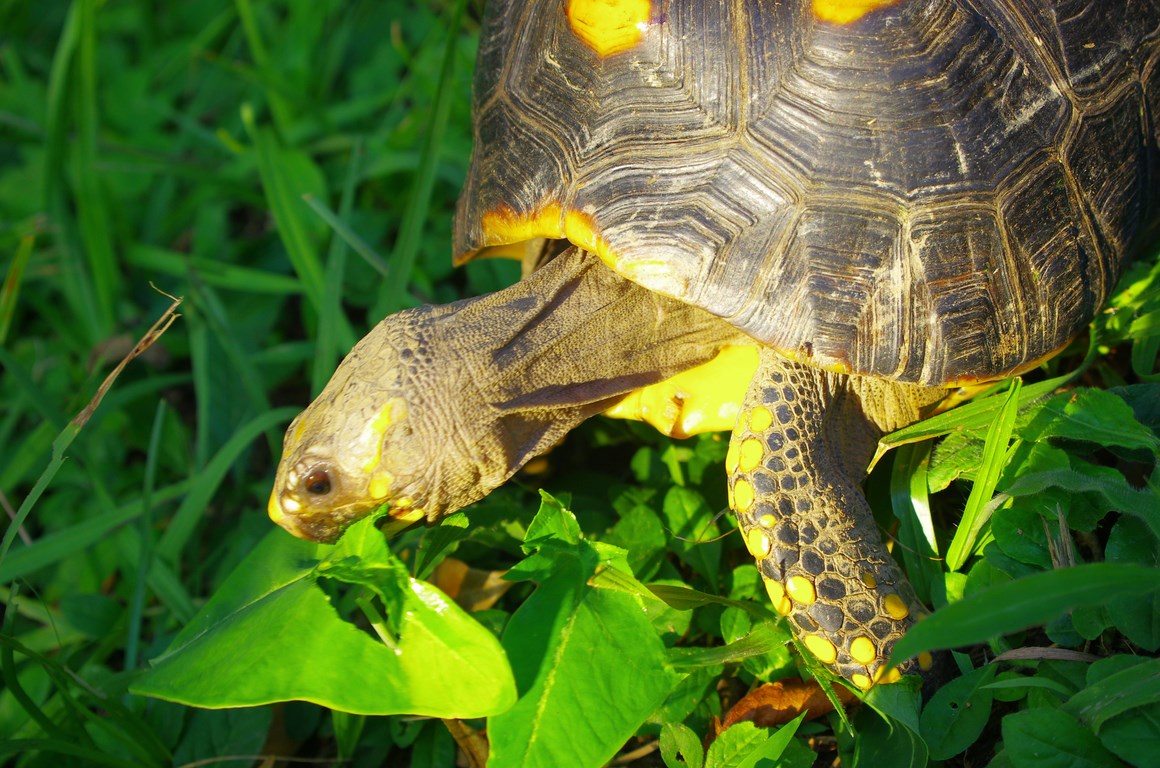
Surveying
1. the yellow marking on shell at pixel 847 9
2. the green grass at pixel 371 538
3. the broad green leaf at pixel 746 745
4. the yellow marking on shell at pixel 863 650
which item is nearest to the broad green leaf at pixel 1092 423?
the green grass at pixel 371 538

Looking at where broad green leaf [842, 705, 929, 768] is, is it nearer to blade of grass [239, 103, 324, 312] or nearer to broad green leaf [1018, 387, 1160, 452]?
broad green leaf [1018, 387, 1160, 452]

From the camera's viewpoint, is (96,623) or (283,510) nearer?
(283,510)

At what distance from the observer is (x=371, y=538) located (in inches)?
76.1

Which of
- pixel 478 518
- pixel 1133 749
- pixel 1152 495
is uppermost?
pixel 1152 495

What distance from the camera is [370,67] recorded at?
173 inches

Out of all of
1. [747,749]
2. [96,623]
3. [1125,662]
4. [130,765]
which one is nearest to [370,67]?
[96,623]

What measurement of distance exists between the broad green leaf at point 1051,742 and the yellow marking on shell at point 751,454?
2.46 feet

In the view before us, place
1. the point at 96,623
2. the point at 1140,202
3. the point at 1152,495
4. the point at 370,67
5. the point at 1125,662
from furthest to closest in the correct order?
the point at 370,67 < the point at 96,623 < the point at 1140,202 < the point at 1152,495 < the point at 1125,662

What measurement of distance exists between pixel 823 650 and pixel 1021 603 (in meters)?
0.61

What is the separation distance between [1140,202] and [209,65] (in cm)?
409

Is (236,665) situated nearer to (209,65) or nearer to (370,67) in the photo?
(370,67)

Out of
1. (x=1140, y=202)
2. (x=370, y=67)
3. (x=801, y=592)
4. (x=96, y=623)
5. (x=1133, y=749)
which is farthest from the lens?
(x=370, y=67)

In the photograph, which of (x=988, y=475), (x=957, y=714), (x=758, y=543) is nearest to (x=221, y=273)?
(x=758, y=543)

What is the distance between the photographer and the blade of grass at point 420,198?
2.92m
